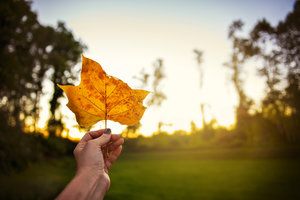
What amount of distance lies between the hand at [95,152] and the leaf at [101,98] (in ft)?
0.68

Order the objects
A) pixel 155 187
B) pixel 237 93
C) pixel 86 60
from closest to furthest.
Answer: pixel 86 60 < pixel 155 187 < pixel 237 93

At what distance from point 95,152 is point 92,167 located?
3.4 inches

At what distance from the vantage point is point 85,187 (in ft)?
4.76

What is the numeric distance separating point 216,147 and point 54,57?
2338 cm

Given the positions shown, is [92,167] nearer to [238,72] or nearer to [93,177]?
[93,177]

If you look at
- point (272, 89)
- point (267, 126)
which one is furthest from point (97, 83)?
point (267, 126)

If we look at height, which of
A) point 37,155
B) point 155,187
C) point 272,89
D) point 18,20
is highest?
point 18,20

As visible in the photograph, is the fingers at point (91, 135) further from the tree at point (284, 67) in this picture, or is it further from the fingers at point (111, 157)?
the tree at point (284, 67)

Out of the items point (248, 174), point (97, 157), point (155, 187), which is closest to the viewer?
point (97, 157)

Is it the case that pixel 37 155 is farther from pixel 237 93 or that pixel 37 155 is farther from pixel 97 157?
pixel 237 93

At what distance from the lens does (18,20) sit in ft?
65.7

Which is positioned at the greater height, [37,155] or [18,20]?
[18,20]

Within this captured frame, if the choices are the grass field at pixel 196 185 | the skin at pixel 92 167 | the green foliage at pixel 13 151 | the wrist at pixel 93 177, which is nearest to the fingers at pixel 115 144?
the skin at pixel 92 167

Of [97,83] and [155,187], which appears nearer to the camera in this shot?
[97,83]
